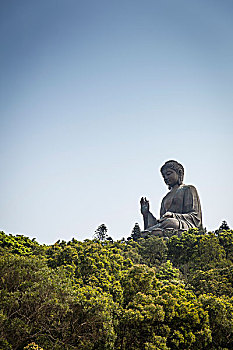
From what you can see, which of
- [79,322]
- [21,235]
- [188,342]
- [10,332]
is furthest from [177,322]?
[21,235]

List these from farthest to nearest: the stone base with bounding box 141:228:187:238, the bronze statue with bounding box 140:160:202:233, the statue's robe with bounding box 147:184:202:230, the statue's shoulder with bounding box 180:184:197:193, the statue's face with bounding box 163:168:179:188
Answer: the statue's face with bounding box 163:168:179:188, the statue's shoulder with bounding box 180:184:197:193, the statue's robe with bounding box 147:184:202:230, the bronze statue with bounding box 140:160:202:233, the stone base with bounding box 141:228:187:238

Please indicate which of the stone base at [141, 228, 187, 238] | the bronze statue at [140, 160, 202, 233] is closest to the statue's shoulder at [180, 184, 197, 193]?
the bronze statue at [140, 160, 202, 233]

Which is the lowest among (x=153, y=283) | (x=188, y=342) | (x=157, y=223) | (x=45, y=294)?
(x=188, y=342)

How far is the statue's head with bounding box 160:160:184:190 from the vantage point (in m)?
27.2

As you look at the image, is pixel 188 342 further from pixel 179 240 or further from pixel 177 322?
pixel 179 240

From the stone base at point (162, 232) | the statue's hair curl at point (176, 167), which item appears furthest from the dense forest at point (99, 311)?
the statue's hair curl at point (176, 167)

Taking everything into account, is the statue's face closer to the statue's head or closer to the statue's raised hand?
the statue's head

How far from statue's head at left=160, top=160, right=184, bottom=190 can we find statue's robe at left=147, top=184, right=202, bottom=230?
499mm

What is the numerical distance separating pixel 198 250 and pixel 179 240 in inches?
72.7

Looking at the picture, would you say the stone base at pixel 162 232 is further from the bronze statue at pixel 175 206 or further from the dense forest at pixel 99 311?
the dense forest at pixel 99 311

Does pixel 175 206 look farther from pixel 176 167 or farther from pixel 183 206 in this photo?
pixel 176 167

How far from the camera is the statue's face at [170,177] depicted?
1071 inches

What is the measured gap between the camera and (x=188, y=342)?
1023 cm

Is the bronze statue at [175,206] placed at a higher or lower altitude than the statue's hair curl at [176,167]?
lower
